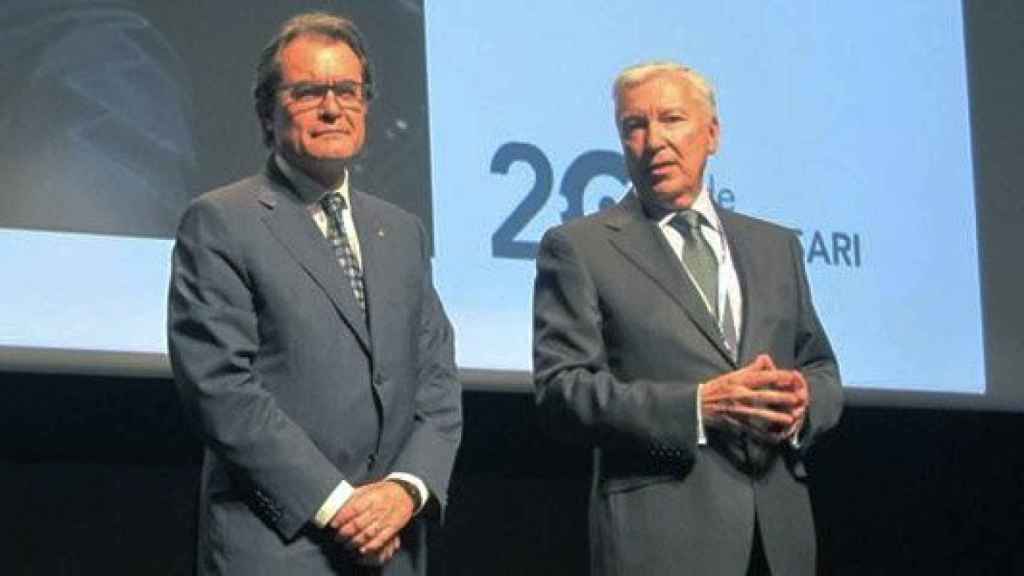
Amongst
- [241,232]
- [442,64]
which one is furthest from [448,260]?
[241,232]

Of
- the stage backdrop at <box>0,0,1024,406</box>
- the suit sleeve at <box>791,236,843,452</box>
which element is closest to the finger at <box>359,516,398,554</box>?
the suit sleeve at <box>791,236,843,452</box>

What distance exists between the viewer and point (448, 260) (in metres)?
3.57

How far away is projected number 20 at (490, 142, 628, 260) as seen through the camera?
3625 mm

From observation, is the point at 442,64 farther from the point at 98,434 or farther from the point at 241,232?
the point at 241,232

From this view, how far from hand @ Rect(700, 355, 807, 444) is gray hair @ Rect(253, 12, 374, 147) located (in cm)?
61

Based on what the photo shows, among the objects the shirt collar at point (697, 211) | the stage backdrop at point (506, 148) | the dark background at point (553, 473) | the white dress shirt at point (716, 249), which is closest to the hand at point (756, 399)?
the white dress shirt at point (716, 249)

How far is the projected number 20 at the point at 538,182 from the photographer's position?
362 cm

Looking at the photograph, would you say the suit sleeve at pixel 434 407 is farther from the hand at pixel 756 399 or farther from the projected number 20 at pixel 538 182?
the projected number 20 at pixel 538 182

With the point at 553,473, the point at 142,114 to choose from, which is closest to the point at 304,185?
the point at 142,114

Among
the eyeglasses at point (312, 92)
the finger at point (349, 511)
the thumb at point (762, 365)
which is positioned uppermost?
the eyeglasses at point (312, 92)

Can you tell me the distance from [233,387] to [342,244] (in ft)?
0.94

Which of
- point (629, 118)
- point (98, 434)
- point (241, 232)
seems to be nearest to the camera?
point (241, 232)

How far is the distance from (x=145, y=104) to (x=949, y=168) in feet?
5.69

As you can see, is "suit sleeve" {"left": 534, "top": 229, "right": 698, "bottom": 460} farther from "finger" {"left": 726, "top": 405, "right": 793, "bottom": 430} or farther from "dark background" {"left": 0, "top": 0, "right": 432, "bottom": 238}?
"dark background" {"left": 0, "top": 0, "right": 432, "bottom": 238}
